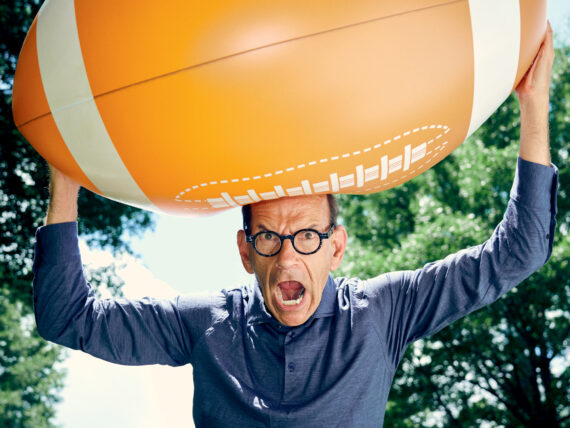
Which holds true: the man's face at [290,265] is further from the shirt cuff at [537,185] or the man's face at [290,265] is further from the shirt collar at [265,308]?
the shirt cuff at [537,185]

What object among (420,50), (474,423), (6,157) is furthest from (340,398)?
(474,423)

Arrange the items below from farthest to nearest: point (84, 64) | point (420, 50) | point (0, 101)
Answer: point (0, 101) → point (84, 64) → point (420, 50)

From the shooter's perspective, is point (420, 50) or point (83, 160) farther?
point (83, 160)

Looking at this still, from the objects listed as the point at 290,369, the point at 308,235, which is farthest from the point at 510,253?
the point at 290,369

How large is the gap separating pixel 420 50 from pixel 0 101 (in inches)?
366

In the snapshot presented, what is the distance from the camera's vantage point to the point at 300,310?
2.13 metres

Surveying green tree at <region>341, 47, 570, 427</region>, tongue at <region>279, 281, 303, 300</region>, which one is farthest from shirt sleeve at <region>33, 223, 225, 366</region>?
green tree at <region>341, 47, 570, 427</region>

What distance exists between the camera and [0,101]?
9.62 m

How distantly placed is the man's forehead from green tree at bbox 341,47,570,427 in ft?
23.1

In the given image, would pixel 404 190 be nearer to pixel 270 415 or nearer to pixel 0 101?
pixel 0 101

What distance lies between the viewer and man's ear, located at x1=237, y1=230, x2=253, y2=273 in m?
2.25

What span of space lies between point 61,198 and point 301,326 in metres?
0.96

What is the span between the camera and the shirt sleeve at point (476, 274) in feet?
6.73

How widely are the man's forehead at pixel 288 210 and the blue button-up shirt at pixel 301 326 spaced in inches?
12.4
